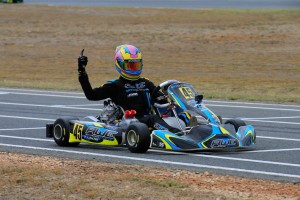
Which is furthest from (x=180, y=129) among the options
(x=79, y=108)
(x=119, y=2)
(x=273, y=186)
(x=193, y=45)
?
(x=119, y=2)

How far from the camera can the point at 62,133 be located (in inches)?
475

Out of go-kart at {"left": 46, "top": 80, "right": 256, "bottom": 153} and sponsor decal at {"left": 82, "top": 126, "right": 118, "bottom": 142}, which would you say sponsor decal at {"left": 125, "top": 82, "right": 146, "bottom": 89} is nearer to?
go-kart at {"left": 46, "top": 80, "right": 256, "bottom": 153}

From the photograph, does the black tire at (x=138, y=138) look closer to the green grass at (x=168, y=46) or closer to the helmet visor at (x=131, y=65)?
the helmet visor at (x=131, y=65)

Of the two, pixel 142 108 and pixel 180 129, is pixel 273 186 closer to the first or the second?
pixel 180 129

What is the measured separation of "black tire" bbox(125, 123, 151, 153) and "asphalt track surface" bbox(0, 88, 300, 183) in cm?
10

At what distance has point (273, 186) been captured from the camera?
28.3ft

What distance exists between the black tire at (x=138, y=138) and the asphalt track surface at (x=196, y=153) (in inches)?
4.0

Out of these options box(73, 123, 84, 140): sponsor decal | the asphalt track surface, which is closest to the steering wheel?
the asphalt track surface

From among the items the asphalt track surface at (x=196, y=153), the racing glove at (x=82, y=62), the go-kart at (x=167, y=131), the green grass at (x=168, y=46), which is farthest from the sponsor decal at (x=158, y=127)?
the green grass at (x=168, y=46)

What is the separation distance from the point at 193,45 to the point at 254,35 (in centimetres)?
296

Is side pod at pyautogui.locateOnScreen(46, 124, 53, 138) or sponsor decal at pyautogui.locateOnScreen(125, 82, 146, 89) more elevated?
sponsor decal at pyautogui.locateOnScreen(125, 82, 146, 89)

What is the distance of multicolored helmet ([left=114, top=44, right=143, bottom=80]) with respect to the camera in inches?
476

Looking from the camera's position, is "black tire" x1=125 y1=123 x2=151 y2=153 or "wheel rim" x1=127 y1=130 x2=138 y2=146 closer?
"black tire" x1=125 y1=123 x2=151 y2=153

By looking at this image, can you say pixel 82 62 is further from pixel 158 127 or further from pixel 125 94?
pixel 158 127
